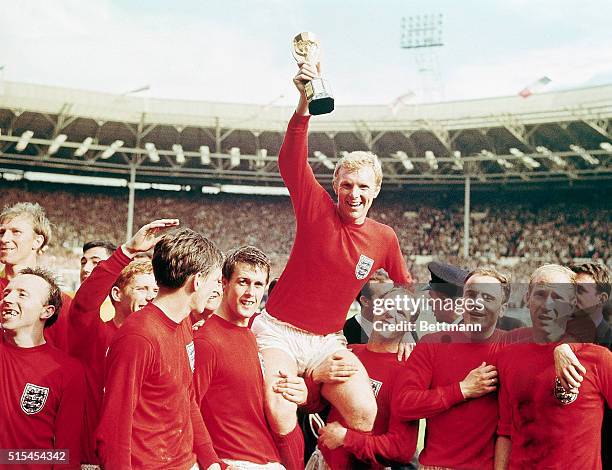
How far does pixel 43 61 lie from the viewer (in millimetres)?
20172

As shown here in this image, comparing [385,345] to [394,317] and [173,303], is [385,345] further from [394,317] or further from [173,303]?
[173,303]

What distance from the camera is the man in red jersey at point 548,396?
273cm

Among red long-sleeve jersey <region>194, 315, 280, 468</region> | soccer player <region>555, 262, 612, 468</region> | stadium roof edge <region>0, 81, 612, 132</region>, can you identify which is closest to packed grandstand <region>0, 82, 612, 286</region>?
stadium roof edge <region>0, 81, 612, 132</region>

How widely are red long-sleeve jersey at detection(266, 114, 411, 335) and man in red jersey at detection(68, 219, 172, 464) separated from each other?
2.11 feet

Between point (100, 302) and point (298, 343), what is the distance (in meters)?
0.91

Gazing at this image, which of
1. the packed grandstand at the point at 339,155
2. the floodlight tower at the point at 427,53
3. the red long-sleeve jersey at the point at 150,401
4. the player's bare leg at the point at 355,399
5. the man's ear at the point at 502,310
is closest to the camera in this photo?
the red long-sleeve jersey at the point at 150,401

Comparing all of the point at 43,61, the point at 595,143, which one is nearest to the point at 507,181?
the point at 595,143

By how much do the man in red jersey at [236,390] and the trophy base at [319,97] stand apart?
81 centimetres

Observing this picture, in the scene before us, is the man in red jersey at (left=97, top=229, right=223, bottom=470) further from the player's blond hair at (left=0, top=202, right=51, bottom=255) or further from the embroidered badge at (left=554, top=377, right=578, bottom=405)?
the embroidered badge at (left=554, top=377, right=578, bottom=405)

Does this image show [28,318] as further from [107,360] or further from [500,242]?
[500,242]

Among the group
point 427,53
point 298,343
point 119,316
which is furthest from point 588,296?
point 427,53

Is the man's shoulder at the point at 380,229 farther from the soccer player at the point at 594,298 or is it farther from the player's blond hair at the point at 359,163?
the soccer player at the point at 594,298

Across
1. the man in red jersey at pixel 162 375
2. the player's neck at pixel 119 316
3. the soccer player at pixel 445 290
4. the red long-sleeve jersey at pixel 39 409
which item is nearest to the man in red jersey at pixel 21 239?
the player's neck at pixel 119 316

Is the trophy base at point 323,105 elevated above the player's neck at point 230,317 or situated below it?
above
